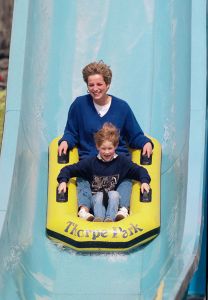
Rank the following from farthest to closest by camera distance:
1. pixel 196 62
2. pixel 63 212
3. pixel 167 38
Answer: pixel 167 38 < pixel 196 62 < pixel 63 212

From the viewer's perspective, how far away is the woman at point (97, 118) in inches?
276

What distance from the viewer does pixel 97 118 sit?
281 inches

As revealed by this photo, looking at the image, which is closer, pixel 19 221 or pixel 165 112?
pixel 19 221

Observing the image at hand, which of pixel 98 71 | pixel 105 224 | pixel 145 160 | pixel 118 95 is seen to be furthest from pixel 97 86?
pixel 105 224

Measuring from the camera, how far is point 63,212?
6.82 meters

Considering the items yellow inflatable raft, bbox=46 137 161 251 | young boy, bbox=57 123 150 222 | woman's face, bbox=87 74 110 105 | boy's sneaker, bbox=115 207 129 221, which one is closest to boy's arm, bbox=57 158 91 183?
young boy, bbox=57 123 150 222

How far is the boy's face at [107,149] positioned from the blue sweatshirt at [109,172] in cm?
7

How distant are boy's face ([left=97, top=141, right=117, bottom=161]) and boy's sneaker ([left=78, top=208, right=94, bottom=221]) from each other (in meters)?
0.38

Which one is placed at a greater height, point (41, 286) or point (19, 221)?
point (19, 221)

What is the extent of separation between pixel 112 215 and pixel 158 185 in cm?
42

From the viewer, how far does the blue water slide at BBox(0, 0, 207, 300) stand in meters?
6.50

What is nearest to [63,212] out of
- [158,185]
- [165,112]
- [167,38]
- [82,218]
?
[82,218]

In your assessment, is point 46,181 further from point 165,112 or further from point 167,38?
point 167,38

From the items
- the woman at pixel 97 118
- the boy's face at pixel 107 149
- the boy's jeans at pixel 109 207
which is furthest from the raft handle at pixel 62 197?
the boy's face at pixel 107 149
